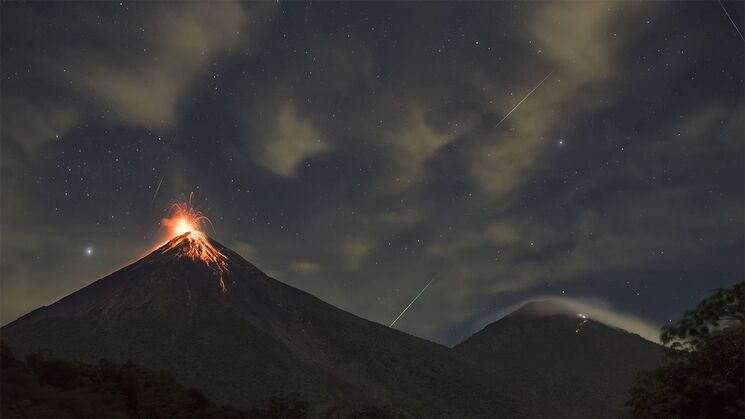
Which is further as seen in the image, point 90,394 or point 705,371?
point 90,394

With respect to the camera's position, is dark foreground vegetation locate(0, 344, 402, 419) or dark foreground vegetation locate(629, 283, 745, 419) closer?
dark foreground vegetation locate(629, 283, 745, 419)

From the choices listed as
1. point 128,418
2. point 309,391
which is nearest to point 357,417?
point 128,418

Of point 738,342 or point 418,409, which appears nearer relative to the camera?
point 738,342

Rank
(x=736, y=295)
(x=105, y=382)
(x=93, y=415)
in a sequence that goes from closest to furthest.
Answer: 1. (x=736, y=295)
2. (x=93, y=415)
3. (x=105, y=382)

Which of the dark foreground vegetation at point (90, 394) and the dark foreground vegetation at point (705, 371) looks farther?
the dark foreground vegetation at point (90, 394)

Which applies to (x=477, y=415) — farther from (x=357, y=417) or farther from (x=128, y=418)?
(x=128, y=418)
